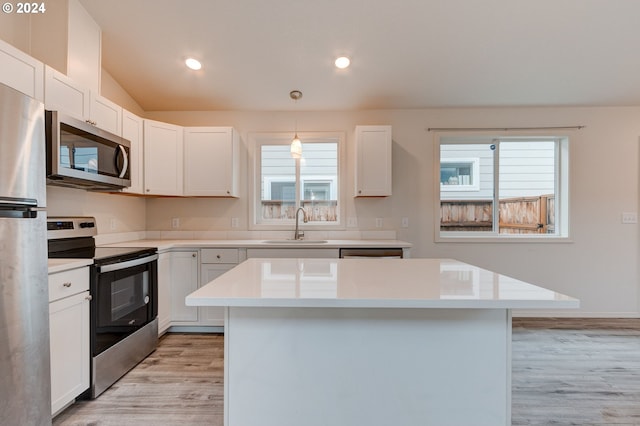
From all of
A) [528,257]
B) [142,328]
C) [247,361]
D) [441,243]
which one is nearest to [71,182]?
[142,328]

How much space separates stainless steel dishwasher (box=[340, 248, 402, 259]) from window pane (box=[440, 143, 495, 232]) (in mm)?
1067

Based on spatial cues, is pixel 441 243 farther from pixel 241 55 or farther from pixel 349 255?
pixel 241 55

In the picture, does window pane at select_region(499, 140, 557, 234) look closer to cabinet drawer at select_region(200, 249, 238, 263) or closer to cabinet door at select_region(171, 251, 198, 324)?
cabinet drawer at select_region(200, 249, 238, 263)

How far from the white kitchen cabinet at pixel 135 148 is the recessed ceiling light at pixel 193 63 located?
2.29ft

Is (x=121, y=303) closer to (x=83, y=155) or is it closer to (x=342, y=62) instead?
(x=83, y=155)

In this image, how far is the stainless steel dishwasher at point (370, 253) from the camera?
293cm

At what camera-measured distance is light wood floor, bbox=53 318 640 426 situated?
5.86 feet

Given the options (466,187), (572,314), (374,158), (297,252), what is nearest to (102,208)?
(297,252)

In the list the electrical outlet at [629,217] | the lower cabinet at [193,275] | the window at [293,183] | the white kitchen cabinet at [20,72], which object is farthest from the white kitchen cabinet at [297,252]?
the electrical outlet at [629,217]

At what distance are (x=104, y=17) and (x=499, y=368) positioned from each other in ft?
11.3

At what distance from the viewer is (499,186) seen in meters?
Result: 3.58

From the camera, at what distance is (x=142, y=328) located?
2434 millimetres

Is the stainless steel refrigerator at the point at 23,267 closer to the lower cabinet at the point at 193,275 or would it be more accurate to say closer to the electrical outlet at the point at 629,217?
the lower cabinet at the point at 193,275

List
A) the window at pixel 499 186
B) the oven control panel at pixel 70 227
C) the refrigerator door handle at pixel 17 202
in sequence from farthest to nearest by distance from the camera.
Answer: the window at pixel 499 186, the oven control panel at pixel 70 227, the refrigerator door handle at pixel 17 202
